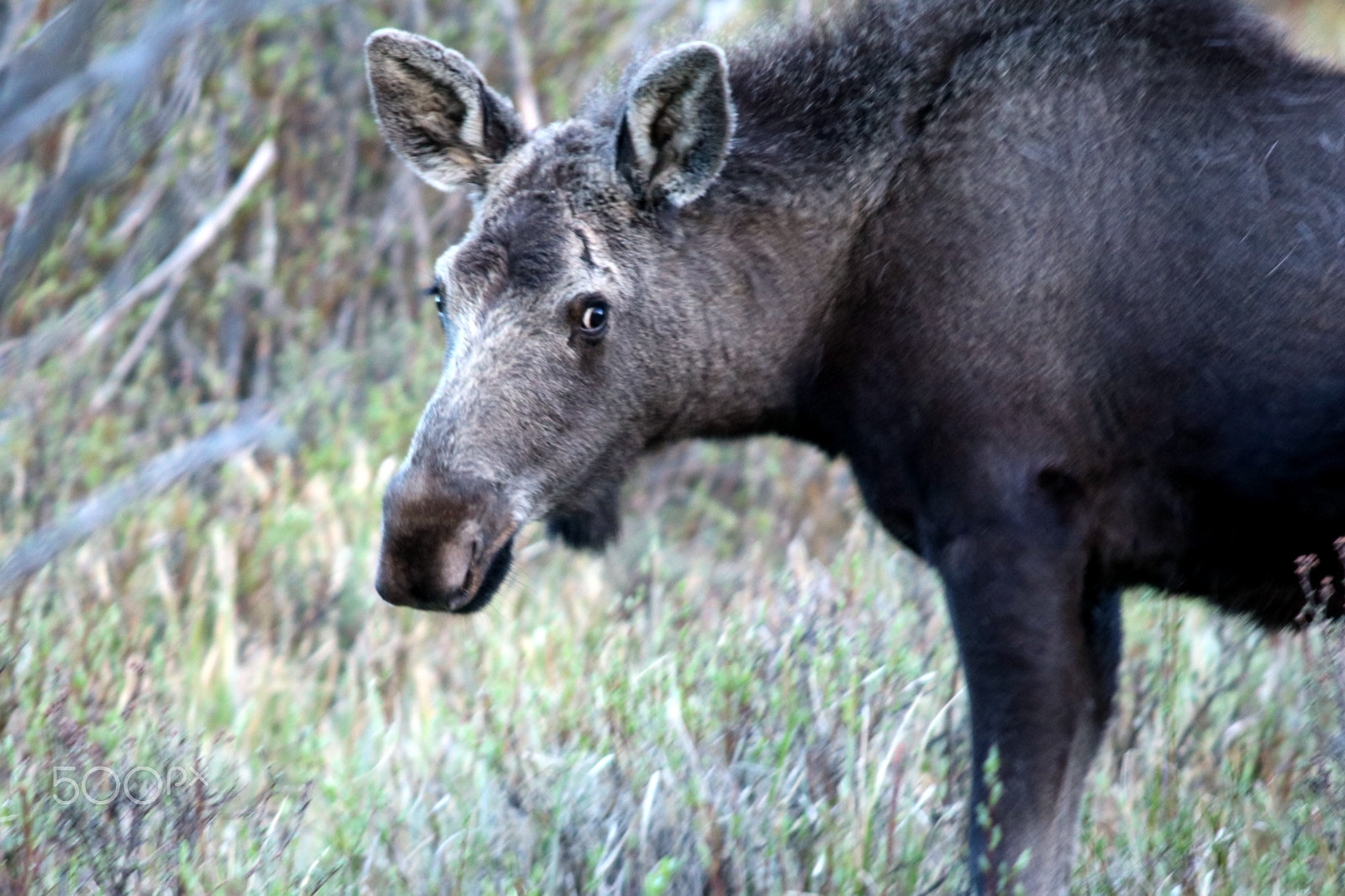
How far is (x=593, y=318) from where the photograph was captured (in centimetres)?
375

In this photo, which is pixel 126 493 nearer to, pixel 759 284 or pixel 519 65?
pixel 759 284

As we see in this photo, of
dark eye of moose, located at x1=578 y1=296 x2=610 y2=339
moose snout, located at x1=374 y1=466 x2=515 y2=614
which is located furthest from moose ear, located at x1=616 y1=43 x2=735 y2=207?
moose snout, located at x1=374 y1=466 x2=515 y2=614

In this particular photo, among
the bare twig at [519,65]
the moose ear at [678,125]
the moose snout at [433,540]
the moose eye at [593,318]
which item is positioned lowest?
the moose snout at [433,540]

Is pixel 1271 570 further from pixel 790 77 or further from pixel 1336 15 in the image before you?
pixel 1336 15

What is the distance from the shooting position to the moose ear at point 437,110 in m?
4.01

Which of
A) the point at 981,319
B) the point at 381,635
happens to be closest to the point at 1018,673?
the point at 981,319

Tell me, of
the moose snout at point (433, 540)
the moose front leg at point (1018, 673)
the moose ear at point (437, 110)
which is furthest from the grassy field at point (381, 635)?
the moose snout at point (433, 540)

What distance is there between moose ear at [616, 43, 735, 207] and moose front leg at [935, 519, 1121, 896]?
112cm

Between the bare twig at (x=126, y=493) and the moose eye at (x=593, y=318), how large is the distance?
1.77 metres

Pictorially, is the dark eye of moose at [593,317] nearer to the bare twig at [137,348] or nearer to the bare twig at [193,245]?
the bare twig at [193,245]

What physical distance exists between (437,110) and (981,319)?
157cm

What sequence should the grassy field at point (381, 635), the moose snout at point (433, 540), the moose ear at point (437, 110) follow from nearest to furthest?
1. the moose snout at point (433, 540)
2. the grassy field at point (381, 635)
3. the moose ear at point (437, 110)

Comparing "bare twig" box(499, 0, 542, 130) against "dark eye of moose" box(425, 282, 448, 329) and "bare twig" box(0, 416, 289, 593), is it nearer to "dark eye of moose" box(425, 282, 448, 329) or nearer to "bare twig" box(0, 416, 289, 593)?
"bare twig" box(0, 416, 289, 593)

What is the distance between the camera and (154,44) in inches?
111
